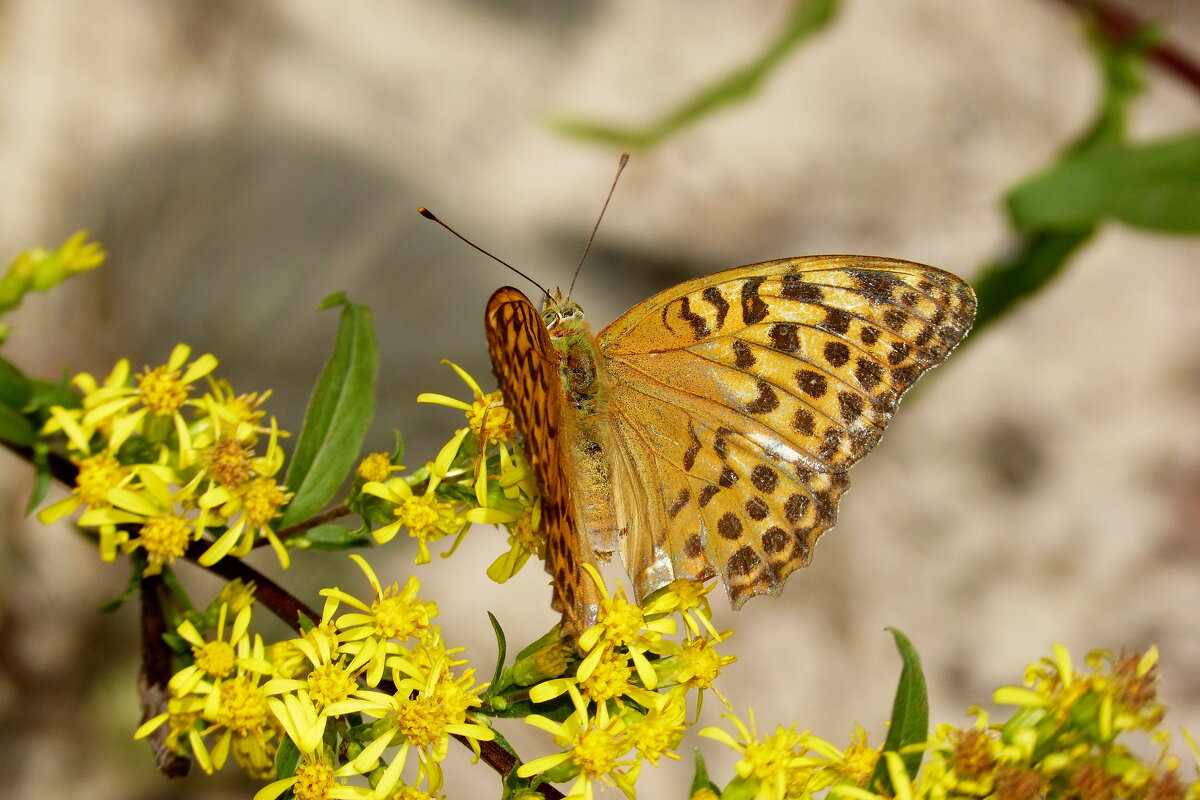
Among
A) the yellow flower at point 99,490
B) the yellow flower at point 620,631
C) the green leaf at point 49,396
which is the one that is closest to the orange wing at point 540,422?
the yellow flower at point 620,631

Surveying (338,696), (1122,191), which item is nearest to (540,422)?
(338,696)

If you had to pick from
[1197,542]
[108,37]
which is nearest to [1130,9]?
[1197,542]

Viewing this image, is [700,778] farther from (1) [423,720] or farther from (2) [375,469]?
(2) [375,469]

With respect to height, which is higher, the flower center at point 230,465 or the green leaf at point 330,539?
the flower center at point 230,465

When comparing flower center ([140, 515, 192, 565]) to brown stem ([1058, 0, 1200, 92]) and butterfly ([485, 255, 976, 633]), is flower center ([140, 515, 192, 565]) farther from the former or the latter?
brown stem ([1058, 0, 1200, 92])

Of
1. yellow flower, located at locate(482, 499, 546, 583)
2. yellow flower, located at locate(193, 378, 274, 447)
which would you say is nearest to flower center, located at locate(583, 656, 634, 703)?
yellow flower, located at locate(482, 499, 546, 583)

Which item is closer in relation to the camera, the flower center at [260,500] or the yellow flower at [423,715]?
the yellow flower at [423,715]

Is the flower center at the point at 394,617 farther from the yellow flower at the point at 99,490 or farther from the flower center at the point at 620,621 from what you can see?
the yellow flower at the point at 99,490
